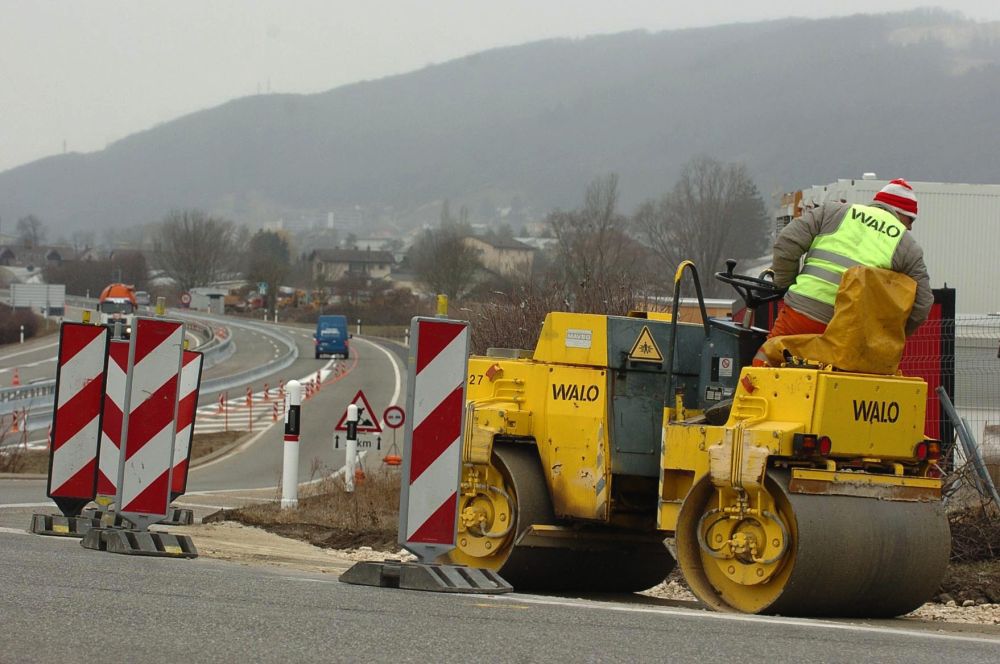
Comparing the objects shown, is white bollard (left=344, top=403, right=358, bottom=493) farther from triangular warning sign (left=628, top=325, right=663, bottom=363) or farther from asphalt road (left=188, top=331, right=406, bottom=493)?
triangular warning sign (left=628, top=325, right=663, bottom=363)

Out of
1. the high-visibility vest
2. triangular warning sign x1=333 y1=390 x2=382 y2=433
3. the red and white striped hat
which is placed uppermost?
the red and white striped hat

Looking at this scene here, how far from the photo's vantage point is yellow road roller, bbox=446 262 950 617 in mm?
9195

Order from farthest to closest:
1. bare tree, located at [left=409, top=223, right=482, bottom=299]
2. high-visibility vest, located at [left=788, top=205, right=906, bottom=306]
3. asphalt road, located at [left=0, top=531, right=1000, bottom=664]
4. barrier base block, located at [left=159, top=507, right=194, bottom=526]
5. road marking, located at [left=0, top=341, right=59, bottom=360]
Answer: bare tree, located at [left=409, top=223, right=482, bottom=299]
road marking, located at [left=0, top=341, right=59, bottom=360]
barrier base block, located at [left=159, top=507, right=194, bottom=526]
high-visibility vest, located at [left=788, top=205, right=906, bottom=306]
asphalt road, located at [left=0, top=531, right=1000, bottom=664]

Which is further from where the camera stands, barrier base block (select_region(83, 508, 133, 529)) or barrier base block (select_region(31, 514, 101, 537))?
barrier base block (select_region(31, 514, 101, 537))

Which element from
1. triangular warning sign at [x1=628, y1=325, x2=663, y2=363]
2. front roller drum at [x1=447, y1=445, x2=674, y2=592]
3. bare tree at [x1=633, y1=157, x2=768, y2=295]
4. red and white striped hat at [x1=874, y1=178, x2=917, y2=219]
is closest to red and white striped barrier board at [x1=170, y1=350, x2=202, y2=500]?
front roller drum at [x1=447, y1=445, x2=674, y2=592]

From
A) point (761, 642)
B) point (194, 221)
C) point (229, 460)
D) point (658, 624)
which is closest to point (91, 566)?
point (658, 624)

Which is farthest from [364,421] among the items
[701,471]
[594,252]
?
[594,252]

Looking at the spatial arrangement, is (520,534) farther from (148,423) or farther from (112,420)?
(112,420)

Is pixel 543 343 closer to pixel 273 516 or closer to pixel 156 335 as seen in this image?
pixel 156 335

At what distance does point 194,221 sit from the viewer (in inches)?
7067

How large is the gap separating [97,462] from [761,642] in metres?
7.36

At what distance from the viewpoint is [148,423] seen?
11461mm

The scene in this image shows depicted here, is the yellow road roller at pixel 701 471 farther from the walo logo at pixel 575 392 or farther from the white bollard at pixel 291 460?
the white bollard at pixel 291 460

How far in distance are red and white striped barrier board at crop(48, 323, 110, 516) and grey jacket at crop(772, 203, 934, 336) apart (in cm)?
588
